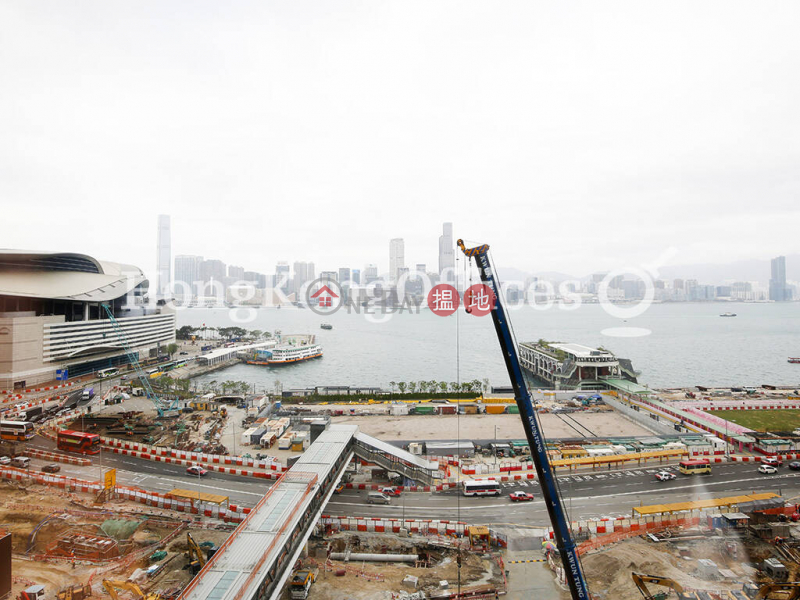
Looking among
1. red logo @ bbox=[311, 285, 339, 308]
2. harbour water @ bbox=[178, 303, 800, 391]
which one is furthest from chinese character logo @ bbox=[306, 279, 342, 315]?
harbour water @ bbox=[178, 303, 800, 391]

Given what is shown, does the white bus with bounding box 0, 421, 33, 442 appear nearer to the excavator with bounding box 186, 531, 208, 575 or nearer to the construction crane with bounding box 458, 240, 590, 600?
the excavator with bounding box 186, 531, 208, 575

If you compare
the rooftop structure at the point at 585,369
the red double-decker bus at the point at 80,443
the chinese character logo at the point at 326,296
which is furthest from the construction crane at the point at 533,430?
the chinese character logo at the point at 326,296

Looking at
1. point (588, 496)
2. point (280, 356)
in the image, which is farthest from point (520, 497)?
point (280, 356)

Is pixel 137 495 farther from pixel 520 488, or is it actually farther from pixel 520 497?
pixel 520 488

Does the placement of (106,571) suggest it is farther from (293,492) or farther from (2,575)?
(293,492)

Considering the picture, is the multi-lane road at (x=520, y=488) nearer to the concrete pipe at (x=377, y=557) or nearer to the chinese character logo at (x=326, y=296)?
the concrete pipe at (x=377, y=557)
